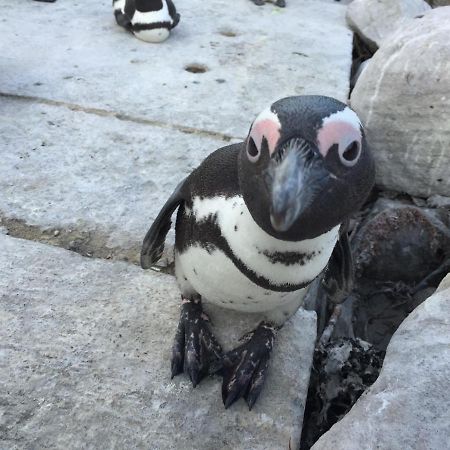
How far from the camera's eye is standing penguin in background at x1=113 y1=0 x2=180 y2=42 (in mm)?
3320

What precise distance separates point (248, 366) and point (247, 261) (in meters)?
0.35

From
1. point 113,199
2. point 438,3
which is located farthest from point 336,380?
point 438,3

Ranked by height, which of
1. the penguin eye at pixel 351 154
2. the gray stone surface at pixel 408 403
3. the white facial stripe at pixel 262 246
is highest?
the penguin eye at pixel 351 154

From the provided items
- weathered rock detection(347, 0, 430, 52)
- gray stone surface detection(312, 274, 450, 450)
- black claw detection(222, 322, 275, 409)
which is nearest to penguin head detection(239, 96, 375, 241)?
gray stone surface detection(312, 274, 450, 450)

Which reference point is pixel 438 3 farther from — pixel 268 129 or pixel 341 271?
pixel 268 129

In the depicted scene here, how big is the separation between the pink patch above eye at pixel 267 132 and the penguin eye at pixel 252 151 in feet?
0.04

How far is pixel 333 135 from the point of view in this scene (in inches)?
37.2

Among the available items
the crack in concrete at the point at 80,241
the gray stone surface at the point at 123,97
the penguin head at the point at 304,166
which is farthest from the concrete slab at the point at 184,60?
the penguin head at the point at 304,166

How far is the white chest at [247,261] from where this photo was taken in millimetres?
1147

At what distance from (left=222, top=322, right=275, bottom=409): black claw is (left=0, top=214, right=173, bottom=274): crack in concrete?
41cm

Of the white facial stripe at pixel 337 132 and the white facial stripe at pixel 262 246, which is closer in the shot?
the white facial stripe at pixel 337 132

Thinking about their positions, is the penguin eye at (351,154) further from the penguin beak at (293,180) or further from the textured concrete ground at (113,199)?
the textured concrete ground at (113,199)

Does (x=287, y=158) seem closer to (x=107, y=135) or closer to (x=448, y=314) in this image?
(x=448, y=314)

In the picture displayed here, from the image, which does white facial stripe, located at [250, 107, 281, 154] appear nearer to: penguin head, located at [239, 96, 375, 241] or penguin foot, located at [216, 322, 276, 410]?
penguin head, located at [239, 96, 375, 241]
